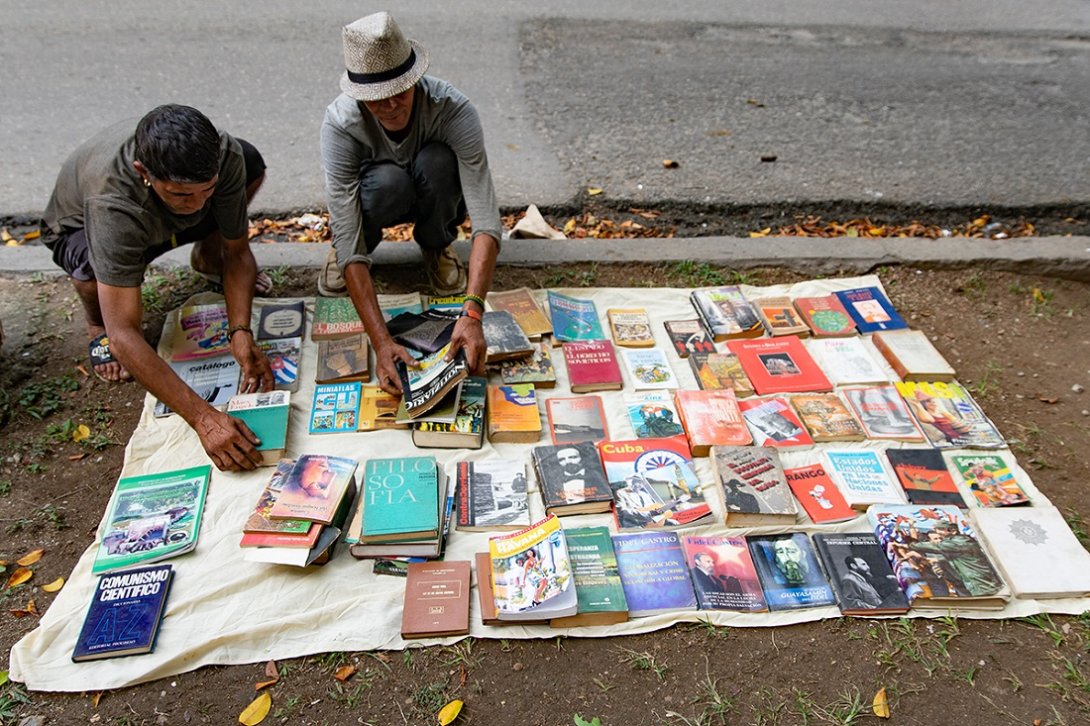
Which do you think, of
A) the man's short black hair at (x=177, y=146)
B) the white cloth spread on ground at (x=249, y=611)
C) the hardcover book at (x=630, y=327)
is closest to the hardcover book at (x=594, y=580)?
the white cloth spread on ground at (x=249, y=611)

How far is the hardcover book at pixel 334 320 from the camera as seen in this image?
3.11m

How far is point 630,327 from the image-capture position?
10.6 feet

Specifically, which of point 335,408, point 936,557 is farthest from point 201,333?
point 936,557

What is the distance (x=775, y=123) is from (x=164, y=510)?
4210 millimetres

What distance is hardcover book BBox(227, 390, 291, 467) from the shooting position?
2.59 m

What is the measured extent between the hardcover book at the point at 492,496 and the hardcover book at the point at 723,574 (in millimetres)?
563

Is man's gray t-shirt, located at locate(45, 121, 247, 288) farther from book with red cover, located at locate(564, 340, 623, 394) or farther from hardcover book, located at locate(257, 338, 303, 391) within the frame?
book with red cover, located at locate(564, 340, 623, 394)

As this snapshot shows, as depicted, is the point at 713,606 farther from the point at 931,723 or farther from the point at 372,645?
the point at 372,645

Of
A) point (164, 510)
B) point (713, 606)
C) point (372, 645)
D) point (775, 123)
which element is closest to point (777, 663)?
point (713, 606)

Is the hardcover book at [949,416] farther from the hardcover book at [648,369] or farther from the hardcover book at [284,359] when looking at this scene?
the hardcover book at [284,359]

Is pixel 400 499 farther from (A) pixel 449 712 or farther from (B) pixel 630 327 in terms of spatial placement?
(B) pixel 630 327

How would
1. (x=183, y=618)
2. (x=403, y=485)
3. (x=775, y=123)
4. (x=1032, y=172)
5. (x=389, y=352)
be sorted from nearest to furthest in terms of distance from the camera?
(x=183, y=618) → (x=403, y=485) → (x=389, y=352) → (x=1032, y=172) → (x=775, y=123)

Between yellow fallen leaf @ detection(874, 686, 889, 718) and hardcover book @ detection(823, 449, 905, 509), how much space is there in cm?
64

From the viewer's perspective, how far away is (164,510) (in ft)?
7.95
